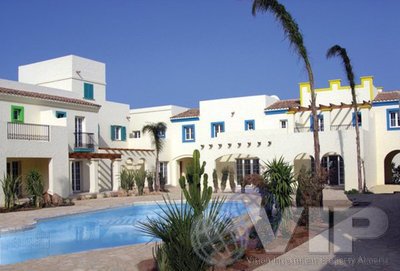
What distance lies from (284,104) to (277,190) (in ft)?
71.9

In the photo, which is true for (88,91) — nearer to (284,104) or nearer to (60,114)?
(60,114)

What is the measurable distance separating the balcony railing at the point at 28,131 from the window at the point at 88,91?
292 inches

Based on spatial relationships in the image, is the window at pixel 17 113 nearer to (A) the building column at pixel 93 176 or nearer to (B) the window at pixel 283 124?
(A) the building column at pixel 93 176

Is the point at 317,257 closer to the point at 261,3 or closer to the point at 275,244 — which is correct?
the point at 275,244

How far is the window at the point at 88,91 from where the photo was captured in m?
30.9

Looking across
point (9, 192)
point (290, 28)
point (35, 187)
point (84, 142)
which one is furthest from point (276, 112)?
point (9, 192)

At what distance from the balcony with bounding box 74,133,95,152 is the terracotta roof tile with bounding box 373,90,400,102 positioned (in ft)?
60.1

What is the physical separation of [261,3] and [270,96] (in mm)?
16948

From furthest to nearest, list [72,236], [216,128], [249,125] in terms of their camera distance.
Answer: [216,128] < [249,125] < [72,236]

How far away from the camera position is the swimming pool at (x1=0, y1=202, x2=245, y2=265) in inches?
457

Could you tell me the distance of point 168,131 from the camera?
117ft

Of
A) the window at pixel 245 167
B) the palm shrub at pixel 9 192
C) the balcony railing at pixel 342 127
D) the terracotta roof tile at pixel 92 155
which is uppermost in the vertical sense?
the balcony railing at pixel 342 127

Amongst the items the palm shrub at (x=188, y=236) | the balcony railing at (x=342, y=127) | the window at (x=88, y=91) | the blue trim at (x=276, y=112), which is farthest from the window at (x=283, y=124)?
the palm shrub at (x=188, y=236)

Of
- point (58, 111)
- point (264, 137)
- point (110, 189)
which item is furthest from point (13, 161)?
point (264, 137)
